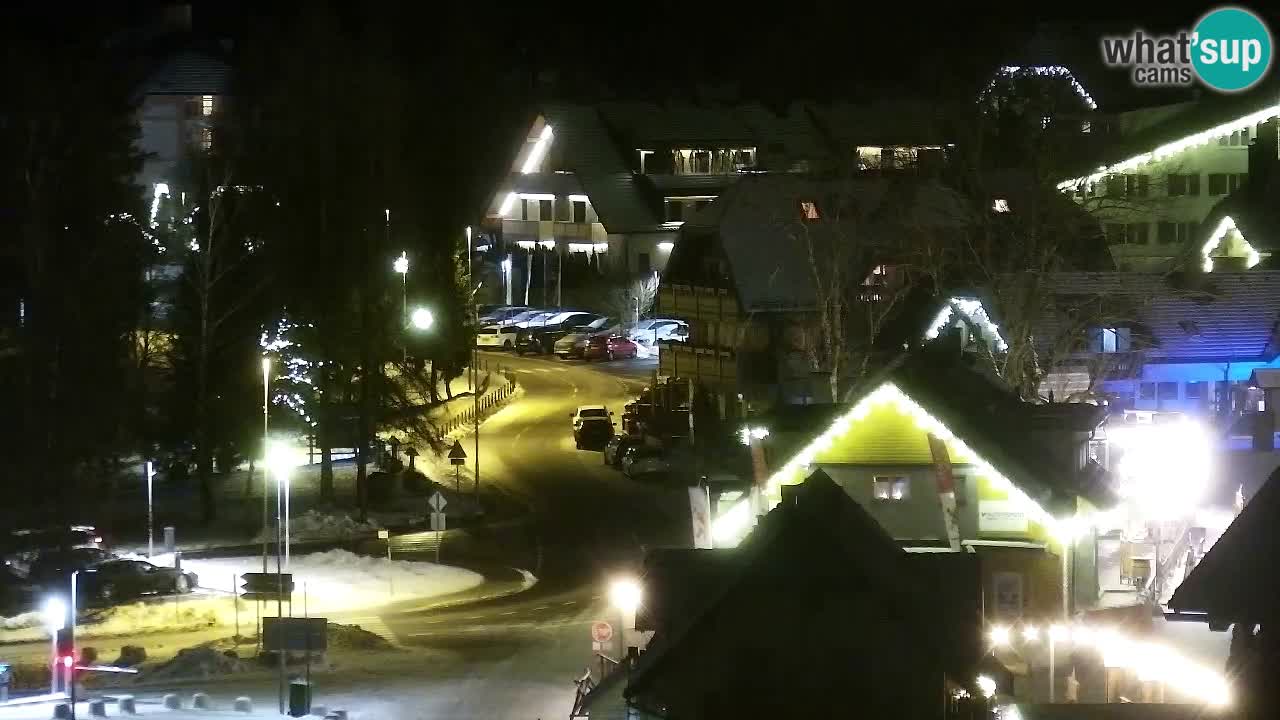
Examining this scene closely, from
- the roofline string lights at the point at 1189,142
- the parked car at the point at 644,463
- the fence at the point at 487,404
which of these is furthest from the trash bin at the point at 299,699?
the roofline string lights at the point at 1189,142

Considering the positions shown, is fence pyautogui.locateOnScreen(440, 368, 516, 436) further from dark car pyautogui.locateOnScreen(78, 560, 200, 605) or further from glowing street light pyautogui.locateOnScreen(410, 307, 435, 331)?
dark car pyautogui.locateOnScreen(78, 560, 200, 605)

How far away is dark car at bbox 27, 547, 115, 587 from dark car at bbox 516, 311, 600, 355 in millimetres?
41823

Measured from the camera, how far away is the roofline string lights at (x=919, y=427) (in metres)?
26.6

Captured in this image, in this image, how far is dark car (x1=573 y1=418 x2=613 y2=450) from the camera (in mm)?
56781

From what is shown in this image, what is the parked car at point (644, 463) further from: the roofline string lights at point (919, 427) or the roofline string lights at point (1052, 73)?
the roofline string lights at point (1052, 73)

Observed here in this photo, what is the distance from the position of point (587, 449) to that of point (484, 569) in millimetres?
17635

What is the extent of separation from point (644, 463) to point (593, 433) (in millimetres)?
4433

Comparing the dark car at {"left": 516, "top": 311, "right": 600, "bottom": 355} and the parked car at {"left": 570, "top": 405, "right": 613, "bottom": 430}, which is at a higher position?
the dark car at {"left": 516, "top": 311, "right": 600, "bottom": 355}

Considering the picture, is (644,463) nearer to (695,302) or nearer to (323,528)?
(695,302)

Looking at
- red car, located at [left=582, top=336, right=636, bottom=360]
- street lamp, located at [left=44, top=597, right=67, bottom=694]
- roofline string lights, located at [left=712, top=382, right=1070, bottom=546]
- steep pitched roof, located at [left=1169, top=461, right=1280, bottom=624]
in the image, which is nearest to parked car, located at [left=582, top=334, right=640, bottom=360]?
red car, located at [left=582, top=336, right=636, bottom=360]

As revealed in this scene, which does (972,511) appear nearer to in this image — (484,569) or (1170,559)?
(1170,559)

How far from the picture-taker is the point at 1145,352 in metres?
48.3

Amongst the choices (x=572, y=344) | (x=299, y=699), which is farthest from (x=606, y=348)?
(x=299, y=699)

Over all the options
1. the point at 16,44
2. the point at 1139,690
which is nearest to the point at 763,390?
the point at 16,44
